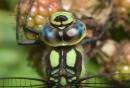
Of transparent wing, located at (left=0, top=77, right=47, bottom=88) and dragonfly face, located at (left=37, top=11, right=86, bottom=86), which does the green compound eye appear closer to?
dragonfly face, located at (left=37, top=11, right=86, bottom=86)

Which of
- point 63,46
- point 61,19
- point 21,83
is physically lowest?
point 21,83

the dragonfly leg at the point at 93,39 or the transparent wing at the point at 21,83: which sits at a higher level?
the dragonfly leg at the point at 93,39

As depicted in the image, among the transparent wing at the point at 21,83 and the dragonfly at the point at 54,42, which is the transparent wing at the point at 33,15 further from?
the transparent wing at the point at 21,83

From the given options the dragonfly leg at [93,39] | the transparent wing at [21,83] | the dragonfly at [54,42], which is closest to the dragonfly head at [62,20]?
the dragonfly at [54,42]

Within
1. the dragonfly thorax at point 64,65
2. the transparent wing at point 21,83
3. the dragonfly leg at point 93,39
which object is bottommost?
the transparent wing at point 21,83

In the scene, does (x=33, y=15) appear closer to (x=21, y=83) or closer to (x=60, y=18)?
(x=60, y=18)

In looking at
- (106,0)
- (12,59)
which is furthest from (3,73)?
(106,0)

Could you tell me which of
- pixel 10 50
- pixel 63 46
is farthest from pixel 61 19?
pixel 10 50
